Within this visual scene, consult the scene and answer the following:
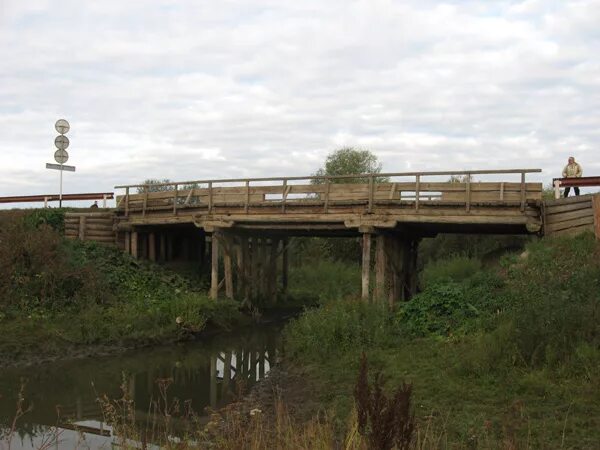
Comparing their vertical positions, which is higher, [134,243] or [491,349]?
[134,243]

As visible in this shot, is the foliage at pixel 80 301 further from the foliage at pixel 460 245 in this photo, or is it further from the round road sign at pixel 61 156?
the foliage at pixel 460 245

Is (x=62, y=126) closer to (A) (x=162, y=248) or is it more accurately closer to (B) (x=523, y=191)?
(A) (x=162, y=248)

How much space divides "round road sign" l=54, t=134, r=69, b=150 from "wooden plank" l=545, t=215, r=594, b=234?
714 inches

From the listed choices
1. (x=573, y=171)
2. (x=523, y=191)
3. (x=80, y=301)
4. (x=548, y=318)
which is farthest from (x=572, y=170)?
(x=80, y=301)

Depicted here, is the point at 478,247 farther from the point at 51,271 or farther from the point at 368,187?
the point at 51,271

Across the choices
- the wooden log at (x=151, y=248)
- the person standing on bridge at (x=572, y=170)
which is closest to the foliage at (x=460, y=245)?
the person standing on bridge at (x=572, y=170)

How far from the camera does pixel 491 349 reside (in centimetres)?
1041

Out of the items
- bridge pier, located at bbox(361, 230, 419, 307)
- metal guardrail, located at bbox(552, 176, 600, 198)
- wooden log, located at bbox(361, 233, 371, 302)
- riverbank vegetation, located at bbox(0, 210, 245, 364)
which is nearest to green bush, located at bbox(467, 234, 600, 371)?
metal guardrail, located at bbox(552, 176, 600, 198)

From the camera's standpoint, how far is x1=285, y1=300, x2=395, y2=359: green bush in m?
13.4

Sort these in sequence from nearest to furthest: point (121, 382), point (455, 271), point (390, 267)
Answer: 1. point (121, 382)
2. point (390, 267)
3. point (455, 271)

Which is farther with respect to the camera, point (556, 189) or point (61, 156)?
point (61, 156)

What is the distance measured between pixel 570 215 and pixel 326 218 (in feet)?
22.7

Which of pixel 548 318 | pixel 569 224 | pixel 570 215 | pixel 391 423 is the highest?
pixel 570 215

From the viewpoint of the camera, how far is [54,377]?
1323cm
